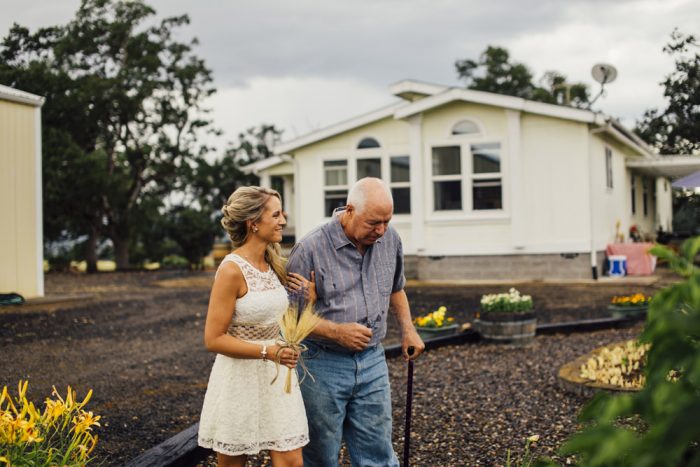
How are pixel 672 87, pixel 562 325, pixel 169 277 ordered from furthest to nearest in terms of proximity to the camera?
pixel 672 87 < pixel 169 277 < pixel 562 325

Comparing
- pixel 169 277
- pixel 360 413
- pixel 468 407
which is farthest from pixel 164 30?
pixel 360 413

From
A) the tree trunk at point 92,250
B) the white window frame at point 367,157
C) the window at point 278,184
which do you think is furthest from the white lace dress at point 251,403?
the tree trunk at point 92,250

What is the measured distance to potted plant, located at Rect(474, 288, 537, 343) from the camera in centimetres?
898

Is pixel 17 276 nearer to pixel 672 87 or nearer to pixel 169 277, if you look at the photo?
pixel 169 277

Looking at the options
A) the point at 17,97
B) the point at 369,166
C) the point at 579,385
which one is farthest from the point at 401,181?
the point at 579,385

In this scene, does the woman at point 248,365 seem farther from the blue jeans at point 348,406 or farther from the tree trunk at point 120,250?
the tree trunk at point 120,250

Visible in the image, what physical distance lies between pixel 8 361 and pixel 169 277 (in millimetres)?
14209

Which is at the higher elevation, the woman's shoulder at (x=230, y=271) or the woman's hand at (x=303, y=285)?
the woman's shoulder at (x=230, y=271)

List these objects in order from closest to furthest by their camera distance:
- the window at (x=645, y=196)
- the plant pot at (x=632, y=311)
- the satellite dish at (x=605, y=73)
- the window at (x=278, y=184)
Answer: the plant pot at (x=632, y=311) < the satellite dish at (x=605, y=73) < the window at (x=645, y=196) < the window at (x=278, y=184)

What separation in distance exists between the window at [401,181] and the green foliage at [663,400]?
18.1 metres

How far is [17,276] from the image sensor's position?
14.6 meters

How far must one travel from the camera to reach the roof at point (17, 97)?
14090mm

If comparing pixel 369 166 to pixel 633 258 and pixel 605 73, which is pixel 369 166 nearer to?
pixel 605 73

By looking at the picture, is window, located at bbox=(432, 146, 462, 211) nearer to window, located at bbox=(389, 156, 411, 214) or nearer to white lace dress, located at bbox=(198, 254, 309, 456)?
window, located at bbox=(389, 156, 411, 214)
